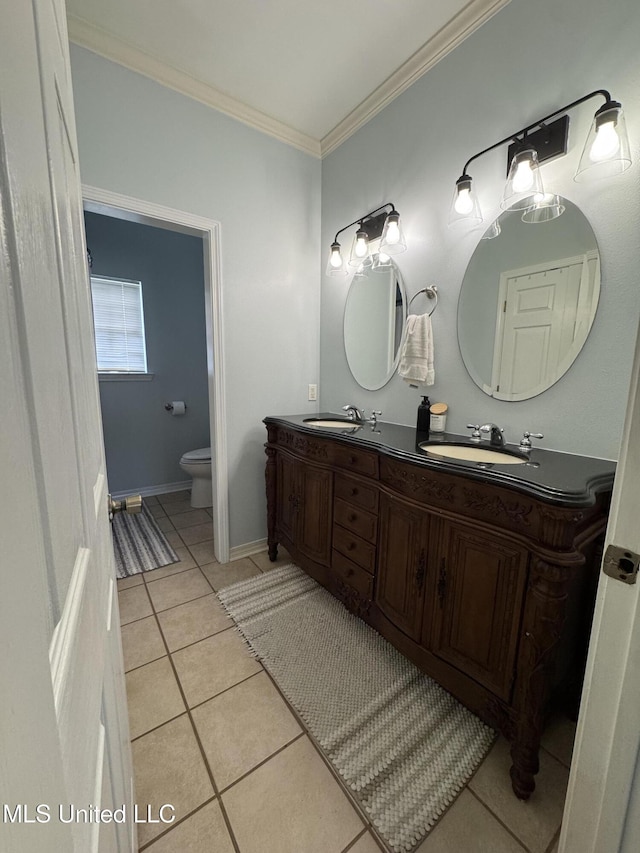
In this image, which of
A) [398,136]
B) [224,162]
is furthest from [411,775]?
[224,162]

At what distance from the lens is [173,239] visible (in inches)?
120

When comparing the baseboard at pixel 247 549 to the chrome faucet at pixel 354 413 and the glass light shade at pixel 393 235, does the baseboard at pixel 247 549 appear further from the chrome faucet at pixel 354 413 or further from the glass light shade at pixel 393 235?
the glass light shade at pixel 393 235

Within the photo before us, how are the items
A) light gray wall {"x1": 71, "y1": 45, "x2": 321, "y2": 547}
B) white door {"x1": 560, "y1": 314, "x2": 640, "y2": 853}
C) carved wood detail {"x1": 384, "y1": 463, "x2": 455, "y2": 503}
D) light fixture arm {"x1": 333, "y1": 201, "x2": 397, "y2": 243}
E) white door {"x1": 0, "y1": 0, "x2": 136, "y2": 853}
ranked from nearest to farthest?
white door {"x1": 0, "y1": 0, "x2": 136, "y2": 853}, white door {"x1": 560, "y1": 314, "x2": 640, "y2": 853}, carved wood detail {"x1": 384, "y1": 463, "x2": 455, "y2": 503}, light gray wall {"x1": 71, "y1": 45, "x2": 321, "y2": 547}, light fixture arm {"x1": 333, "y1": 201, "x2": 397, "y2": 243}

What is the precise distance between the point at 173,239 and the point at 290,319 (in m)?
1.73

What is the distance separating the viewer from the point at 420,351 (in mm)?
1647

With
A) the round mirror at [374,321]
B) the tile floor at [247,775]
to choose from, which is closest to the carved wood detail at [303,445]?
the round mirror at [374,321]

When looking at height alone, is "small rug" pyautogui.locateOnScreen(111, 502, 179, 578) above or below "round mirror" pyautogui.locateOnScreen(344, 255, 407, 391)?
below

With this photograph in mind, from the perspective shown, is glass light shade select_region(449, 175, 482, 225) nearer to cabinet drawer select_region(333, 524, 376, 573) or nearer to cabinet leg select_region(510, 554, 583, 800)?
cabinet leg select_region(510, 554, 583, 800)

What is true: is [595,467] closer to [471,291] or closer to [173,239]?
[471,291]

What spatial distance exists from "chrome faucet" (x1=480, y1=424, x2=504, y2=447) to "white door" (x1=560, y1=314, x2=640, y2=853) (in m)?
0.83

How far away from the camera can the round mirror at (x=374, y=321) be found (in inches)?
73.6

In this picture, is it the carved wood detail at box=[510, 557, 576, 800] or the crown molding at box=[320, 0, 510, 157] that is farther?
the crown molding at box=[320, 0, 510, 157]

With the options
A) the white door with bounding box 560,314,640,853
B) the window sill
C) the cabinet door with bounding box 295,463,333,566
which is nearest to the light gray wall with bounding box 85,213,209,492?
the window sill

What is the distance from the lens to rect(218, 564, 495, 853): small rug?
98 cm
